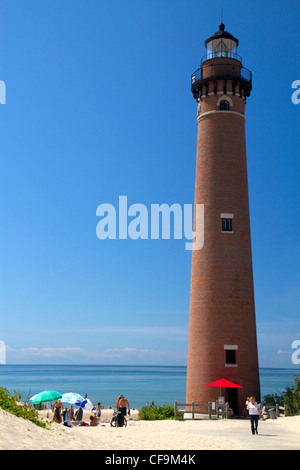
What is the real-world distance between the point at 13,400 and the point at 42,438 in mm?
2972

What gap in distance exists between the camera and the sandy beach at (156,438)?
1255 centimetres

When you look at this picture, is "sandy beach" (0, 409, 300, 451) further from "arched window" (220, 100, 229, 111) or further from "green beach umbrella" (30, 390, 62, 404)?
"arched window" (220, 100, 229, 111)

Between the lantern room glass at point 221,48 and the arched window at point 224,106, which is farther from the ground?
the lantern room glass at point 221,48

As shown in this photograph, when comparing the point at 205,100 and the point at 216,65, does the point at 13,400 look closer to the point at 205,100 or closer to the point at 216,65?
the point at 205,100

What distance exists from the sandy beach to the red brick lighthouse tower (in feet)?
19.4

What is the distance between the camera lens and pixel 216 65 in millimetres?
35406

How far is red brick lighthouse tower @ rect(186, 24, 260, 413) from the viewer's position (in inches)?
1205

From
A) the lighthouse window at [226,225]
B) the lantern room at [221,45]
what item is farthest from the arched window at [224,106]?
the lighthouse window at [226,225]

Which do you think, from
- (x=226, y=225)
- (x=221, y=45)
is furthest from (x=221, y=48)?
(x=226, y=225)

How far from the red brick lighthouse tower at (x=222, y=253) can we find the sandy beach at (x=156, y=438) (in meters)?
5.91

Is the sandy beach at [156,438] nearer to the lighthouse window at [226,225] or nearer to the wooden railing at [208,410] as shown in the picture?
the wooden railing at [208,410]

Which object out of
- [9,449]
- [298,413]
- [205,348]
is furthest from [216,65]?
[9,449]

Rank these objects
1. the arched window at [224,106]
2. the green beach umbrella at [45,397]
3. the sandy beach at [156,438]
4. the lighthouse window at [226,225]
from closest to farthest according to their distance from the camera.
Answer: the sandy beach at [156,438] → the green beach umbrella at [45,397] → the lighthouse window at [226,225] → the arched window at [224,106]

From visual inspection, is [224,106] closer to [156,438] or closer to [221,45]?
[221,45]
